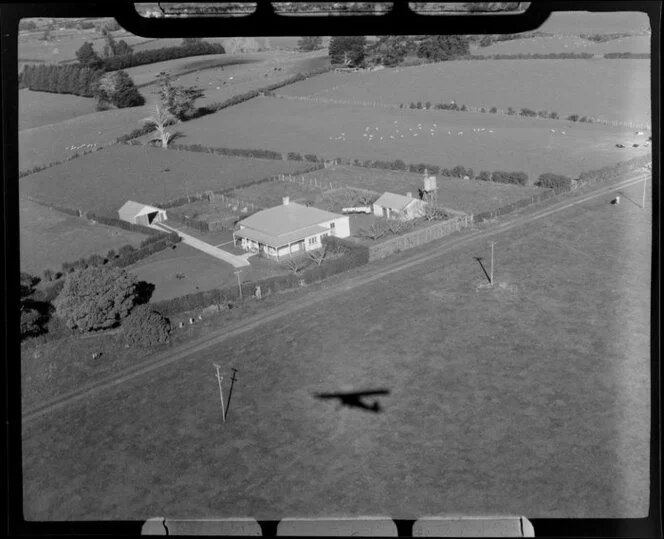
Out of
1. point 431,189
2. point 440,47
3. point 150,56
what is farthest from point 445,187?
point 150,56

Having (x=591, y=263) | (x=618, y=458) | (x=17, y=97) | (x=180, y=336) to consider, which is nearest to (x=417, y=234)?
(x=591, y=263)

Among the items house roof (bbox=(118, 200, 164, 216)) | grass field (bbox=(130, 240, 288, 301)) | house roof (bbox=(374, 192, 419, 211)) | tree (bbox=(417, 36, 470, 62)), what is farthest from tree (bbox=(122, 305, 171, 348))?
house roof (bbox=(374, 192, 419, 211))

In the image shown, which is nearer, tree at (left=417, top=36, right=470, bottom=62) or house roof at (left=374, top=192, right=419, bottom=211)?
tree at (left=417, top=36, right=470, bottom=62)

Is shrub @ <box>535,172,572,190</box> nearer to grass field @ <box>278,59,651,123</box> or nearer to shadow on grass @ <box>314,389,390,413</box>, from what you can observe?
grass field @ <box>278,59,651,123</box>

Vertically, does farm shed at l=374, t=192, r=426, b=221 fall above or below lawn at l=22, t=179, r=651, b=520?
above

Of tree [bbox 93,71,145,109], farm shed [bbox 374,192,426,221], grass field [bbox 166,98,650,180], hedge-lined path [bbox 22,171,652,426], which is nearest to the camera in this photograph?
hedge-lined path [bbox 22,171,652,426]

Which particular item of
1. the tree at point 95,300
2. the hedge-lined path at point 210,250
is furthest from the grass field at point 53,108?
the tree at point 95,300

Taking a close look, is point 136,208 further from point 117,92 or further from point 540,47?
point 540,47
